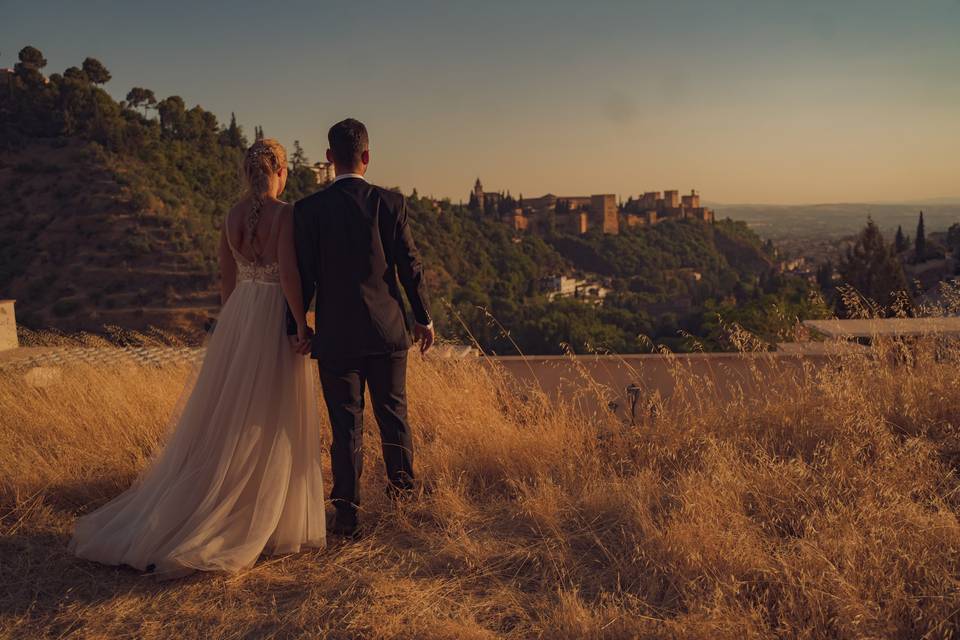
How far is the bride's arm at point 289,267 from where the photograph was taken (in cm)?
227

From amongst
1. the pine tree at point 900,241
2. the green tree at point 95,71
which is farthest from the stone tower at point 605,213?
the green tree at point 95,71

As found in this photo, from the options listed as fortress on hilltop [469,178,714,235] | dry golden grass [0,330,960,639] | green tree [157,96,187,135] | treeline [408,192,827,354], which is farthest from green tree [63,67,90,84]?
dry golden grass [0,330,960,639]

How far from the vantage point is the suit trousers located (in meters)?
2.35

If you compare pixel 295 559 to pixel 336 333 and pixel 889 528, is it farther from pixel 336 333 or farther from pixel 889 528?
pixel 889 528

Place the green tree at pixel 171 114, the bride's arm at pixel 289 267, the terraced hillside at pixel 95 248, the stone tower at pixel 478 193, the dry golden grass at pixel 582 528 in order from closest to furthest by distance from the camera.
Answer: the dry golden grass at pixel 582 528 → the bride's arm at pixel 289 267 → the terraced hillside at pixel 95 248 → the green tree at pixel 171 114 → the stone tower at pixel 478 193

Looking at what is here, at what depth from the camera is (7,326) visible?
305 inches

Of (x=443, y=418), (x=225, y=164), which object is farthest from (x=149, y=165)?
(x=443, y=418)

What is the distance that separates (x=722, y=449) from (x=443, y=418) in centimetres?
122

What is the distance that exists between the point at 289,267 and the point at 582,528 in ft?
4.28

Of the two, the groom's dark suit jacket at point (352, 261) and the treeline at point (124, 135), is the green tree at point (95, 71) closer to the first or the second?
the treeline at point (124, 135)

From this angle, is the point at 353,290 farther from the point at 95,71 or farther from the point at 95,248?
the point at 95,71

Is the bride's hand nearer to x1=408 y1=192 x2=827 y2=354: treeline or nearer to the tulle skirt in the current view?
the tulle skirt

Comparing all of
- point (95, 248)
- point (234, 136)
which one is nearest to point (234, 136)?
point (234, 136)

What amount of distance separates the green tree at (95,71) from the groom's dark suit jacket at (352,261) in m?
66.0
